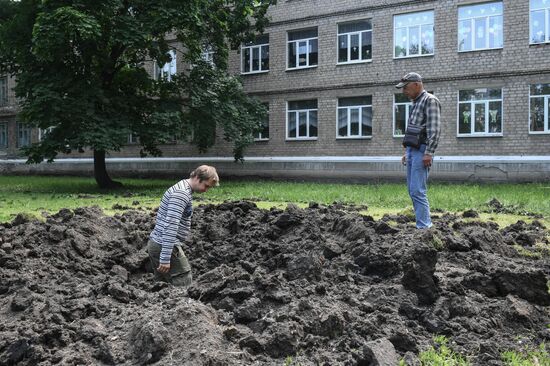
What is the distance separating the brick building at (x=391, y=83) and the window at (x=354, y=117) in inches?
1.9

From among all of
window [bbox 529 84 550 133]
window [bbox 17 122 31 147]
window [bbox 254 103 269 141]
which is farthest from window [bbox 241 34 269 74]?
window [bbox 17 122 31 147]

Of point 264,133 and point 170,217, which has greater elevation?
point 264,133

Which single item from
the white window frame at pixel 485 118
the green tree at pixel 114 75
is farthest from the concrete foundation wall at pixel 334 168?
the green tree at pixel 114 75

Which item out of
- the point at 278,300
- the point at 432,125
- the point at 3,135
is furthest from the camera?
the point at 3,135

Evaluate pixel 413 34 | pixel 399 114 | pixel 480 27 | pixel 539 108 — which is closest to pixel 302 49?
pixel 413 34

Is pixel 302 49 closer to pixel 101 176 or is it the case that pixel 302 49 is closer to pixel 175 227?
pixel 101 176

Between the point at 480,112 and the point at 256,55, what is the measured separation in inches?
478

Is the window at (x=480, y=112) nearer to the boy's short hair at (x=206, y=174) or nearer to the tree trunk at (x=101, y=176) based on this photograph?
the tree trunk at (x=101, y=176)

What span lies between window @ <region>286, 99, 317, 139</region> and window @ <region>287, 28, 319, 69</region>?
1.90 metres

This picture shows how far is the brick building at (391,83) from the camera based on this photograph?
23.2 m

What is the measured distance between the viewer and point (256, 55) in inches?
1211

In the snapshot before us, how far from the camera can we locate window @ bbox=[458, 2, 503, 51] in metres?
23.9

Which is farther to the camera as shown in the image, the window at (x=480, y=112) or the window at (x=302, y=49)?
the window at (x=302, y=49)

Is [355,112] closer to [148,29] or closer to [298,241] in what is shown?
[148,29]
